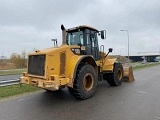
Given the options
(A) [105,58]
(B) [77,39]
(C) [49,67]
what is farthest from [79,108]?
(A) [105,58]

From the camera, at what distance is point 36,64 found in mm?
7523

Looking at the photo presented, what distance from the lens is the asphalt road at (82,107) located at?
559 cm

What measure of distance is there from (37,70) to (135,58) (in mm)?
105933

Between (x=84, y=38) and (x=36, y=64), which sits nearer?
(x=36, y=64)

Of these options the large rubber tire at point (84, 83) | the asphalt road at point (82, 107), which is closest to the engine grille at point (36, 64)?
the asphalt road at point (82, 107)

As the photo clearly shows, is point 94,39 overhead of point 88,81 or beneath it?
overhead

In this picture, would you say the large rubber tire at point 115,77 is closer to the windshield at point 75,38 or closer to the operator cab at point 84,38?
the operator cab at point 84,38

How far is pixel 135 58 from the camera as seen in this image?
108m

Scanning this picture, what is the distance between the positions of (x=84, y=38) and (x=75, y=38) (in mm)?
462

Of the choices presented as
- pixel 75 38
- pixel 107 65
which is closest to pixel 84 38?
pixel 75 38

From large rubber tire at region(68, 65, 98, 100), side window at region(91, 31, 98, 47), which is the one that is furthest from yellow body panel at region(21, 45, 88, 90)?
side window at region(91, 31, 98, 47)

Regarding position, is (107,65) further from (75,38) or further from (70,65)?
(70,65)

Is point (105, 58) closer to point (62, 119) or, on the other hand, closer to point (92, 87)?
point (92, 87)

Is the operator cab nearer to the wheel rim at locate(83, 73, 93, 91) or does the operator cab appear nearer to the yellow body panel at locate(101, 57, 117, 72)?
the yellow body panel at locate(101, 57, 117, 72)
